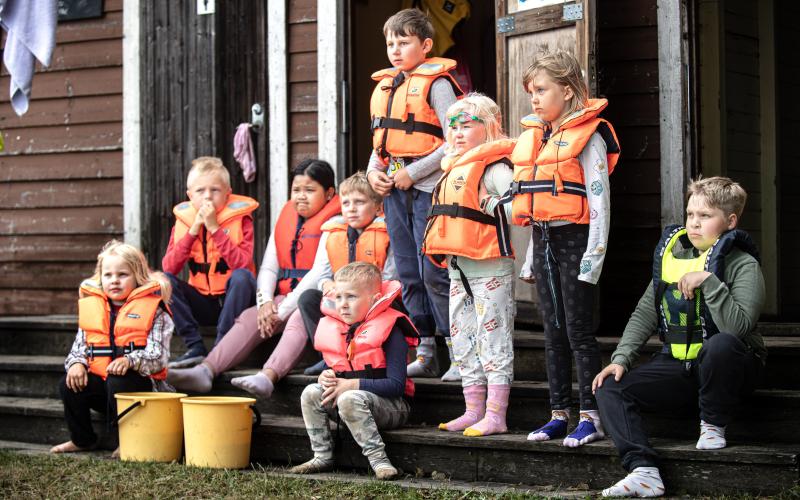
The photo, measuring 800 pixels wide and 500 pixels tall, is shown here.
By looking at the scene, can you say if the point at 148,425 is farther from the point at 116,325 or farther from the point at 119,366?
the point at 116,325

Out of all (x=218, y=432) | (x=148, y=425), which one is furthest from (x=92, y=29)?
(x=218, y=432)

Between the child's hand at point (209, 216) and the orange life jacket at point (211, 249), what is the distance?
5 cm

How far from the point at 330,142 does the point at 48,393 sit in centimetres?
232

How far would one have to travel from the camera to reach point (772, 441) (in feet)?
14.9

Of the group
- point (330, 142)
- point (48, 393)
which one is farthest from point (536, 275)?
point (48, 393)

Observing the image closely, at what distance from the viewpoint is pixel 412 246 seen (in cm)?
568

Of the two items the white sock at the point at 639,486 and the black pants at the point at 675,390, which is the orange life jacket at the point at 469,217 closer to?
the black pants at the point at 675,390

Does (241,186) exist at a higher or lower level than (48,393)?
higher

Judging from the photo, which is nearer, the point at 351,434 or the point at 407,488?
the point at 407,488

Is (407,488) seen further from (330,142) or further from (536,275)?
(330,142)

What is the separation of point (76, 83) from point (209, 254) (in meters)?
2.34

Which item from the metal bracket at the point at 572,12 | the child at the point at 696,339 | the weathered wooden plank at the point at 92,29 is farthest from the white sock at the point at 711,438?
the weathered wooden plank at the point at 92,29

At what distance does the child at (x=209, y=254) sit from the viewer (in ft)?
20.5

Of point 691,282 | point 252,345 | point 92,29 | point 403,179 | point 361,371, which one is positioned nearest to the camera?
point 691,282
